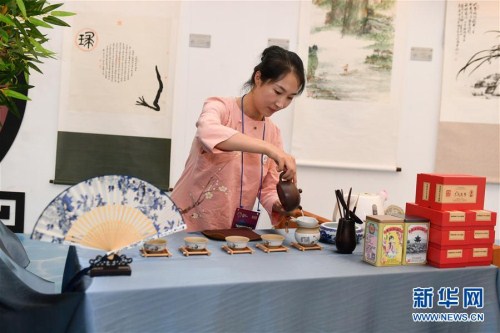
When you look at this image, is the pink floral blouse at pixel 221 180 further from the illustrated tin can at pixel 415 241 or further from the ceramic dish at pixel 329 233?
the illustrated tin can at pixel 415 241

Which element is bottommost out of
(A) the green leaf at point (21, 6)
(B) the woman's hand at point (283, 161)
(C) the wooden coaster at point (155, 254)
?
(C) the wooden coaster at point (155, 254)

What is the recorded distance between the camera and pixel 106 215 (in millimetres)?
1556

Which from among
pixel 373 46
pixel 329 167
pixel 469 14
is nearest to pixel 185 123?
pixel 329 167

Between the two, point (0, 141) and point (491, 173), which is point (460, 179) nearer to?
point (491, 173)

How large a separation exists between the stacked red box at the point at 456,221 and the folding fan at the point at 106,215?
0.94 m

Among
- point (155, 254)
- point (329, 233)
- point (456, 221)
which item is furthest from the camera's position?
point (329, 233)

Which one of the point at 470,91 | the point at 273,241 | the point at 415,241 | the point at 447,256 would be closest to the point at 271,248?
the point at 273,241

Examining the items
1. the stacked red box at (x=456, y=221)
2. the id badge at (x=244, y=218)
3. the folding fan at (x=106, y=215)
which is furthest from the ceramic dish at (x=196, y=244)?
the stacked red box at (x=456, y=221)

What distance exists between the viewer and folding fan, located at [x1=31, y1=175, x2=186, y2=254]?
4.92ft

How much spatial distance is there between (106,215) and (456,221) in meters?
1.21

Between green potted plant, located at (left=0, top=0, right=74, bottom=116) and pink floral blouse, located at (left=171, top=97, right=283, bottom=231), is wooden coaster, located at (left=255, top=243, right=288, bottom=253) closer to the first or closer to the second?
pink floral blouse, located at (left=171, top=97, right=283, bottom=231)

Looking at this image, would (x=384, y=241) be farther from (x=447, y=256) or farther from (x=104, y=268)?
(x=104, y=268)

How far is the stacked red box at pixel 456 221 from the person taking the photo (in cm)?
180

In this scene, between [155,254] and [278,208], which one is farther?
[278,208]
